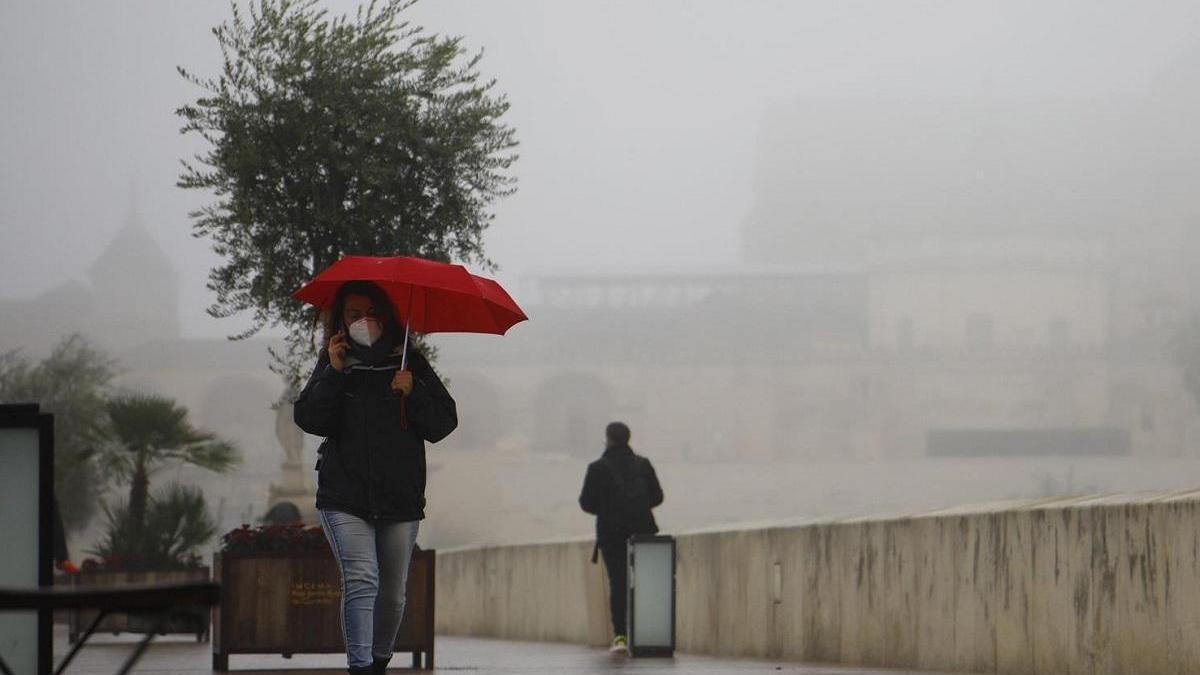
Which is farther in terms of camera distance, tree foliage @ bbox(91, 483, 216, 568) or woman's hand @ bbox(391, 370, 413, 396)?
tree foliage @ bbox(91, 483, 216, 568)

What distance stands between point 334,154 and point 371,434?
463cm

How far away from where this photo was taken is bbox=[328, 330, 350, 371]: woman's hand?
4.98 m

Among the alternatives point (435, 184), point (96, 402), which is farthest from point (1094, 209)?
point (435, 184)

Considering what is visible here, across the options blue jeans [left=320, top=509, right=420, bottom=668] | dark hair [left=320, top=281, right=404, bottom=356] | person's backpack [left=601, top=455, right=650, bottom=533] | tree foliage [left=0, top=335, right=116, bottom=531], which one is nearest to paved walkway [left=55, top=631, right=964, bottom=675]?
person's backpack [left=601, top=455, right=650, bottom=533]

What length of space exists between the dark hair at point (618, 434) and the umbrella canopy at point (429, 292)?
481cm

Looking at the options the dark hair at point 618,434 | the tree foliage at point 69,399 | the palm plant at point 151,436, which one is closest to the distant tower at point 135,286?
the tree foliage at point 69,399

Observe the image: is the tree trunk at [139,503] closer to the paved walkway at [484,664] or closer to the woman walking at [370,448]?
the paved walkway at [484,664]

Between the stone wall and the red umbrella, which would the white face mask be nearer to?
the red umbrella

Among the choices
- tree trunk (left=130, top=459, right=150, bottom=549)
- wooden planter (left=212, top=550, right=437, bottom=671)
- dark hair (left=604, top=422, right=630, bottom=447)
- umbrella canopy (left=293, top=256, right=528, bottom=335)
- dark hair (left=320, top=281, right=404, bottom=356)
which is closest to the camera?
dark hair (left=320, top=281, right=404, bottom=356)

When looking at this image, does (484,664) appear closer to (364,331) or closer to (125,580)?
(364,331)

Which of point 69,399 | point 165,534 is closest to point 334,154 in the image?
point 165,534

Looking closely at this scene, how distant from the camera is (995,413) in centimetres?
7600

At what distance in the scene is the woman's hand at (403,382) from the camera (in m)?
4.99

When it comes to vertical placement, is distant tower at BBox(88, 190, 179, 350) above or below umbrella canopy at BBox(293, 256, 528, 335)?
above
